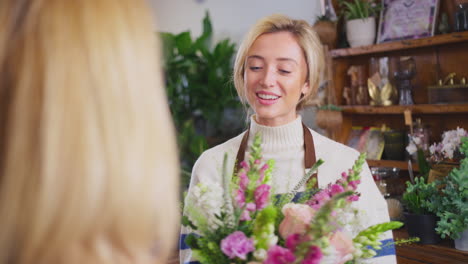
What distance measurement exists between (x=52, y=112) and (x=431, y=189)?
2219mm

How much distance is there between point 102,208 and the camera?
532mm

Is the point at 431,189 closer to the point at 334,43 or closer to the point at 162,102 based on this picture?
the point at 334,43

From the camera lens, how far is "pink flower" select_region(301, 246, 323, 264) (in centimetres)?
84

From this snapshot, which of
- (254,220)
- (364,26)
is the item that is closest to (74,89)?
(254,220)

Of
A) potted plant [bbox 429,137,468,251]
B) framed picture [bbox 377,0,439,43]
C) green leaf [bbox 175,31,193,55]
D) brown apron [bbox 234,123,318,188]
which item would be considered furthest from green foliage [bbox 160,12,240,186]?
brown apron [bbox 234,123,318,188]

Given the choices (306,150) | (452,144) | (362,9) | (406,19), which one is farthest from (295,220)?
(362,9)

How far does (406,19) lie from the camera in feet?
10.3

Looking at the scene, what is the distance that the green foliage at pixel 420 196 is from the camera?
2443 mm

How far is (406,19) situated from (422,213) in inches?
48.0

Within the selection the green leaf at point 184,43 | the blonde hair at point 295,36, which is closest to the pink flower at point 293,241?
the blonde hair at point 295,36

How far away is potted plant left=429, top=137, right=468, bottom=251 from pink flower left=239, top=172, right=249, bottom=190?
148 centimetres

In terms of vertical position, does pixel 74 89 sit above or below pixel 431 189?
above

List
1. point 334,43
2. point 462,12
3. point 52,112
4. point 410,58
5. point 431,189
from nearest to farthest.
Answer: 1. point 52,112
2. point 431,189
3. point 462,12
4. point 410,58
5. point 334,43

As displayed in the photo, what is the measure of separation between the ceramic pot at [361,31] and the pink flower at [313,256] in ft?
8.60
